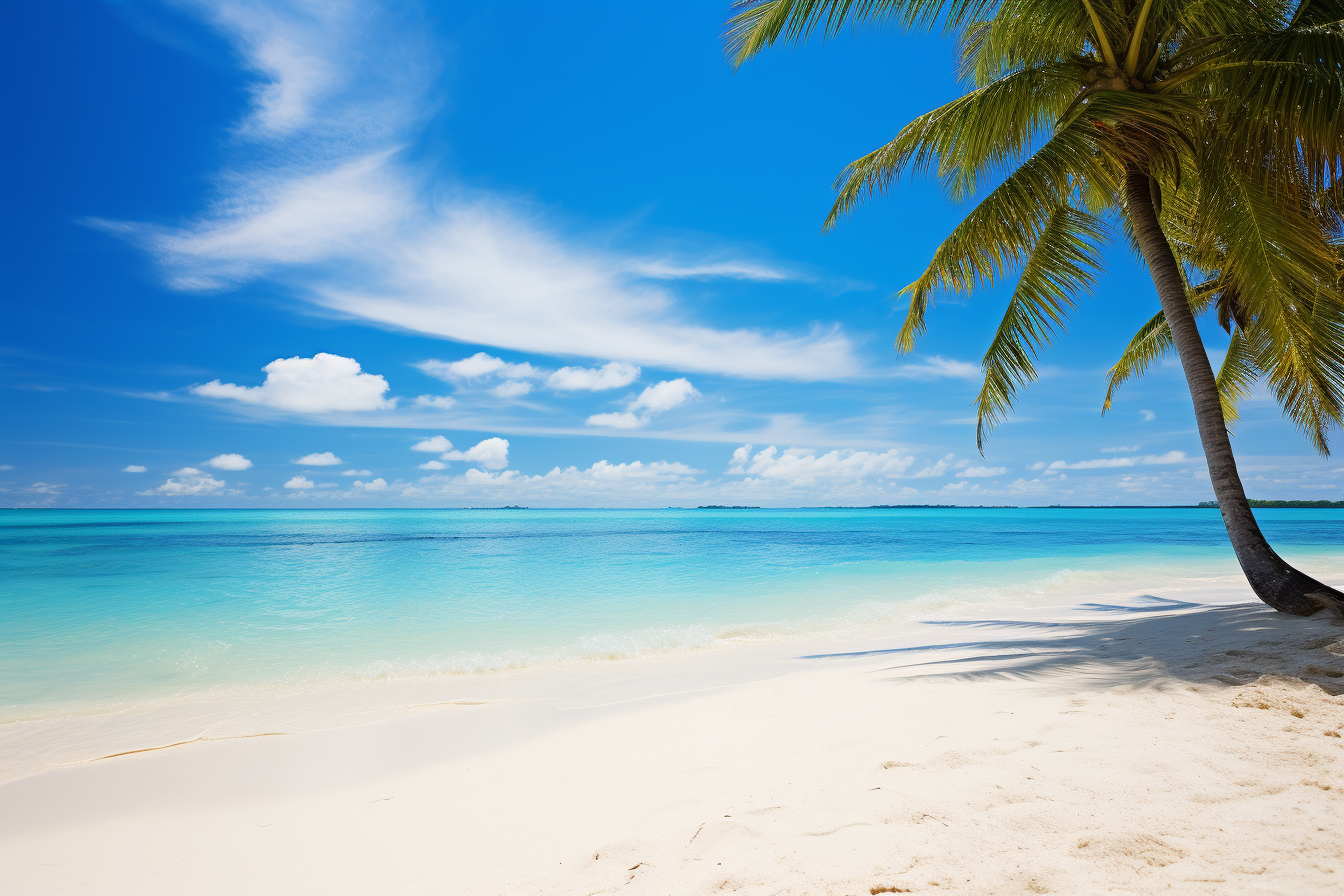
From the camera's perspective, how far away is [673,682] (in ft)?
18.1

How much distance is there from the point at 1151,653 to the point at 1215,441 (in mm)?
2635

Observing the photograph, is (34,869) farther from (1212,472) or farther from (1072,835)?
(1212,472)

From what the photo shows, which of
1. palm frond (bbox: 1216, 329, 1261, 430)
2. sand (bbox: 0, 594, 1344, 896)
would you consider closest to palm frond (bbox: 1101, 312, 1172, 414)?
palm frond (bbox: 1216, 329, 1261, 430)

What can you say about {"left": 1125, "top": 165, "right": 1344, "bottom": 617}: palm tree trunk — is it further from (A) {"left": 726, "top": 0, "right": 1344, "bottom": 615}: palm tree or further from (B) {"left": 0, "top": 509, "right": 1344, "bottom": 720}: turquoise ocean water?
(B) {"left": 0, "top": 509, "right": 1344, "bottom": 720}: turquoise ocean water

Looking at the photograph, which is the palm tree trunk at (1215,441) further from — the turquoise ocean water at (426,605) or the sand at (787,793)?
the turquoise ocean water at (426,605)

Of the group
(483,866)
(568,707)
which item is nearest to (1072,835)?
(483,866)

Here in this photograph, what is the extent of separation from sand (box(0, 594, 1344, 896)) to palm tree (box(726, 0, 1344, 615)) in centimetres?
293

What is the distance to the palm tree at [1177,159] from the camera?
5.02 m

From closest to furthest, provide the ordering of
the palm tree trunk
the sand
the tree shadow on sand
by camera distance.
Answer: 1. the sand
2. the tree shadow on sand
3. the palm tree trunk

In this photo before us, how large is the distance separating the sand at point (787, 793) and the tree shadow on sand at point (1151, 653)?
0.14 feet

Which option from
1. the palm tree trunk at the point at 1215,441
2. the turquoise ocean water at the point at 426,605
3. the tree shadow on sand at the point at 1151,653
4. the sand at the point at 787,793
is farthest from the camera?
the turquoise ocean water at the point at 426,605

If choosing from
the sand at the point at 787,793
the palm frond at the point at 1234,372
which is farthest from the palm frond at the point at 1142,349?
the sand at the point at 787,793

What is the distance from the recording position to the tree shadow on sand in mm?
3805

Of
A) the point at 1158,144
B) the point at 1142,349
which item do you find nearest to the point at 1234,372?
the point at 1142,349
